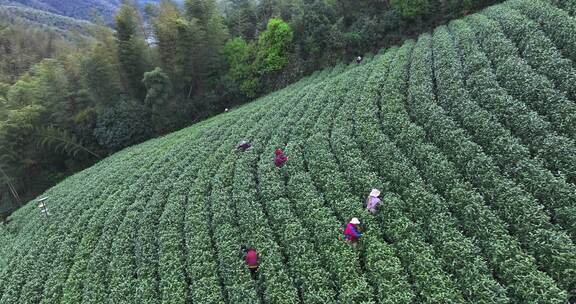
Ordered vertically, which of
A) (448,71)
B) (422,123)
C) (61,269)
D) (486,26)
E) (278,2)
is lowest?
(61,269)

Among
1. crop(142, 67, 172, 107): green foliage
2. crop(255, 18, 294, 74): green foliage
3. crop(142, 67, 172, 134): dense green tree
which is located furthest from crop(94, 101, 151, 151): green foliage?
crop(255, 18, 294, 74): green foliage

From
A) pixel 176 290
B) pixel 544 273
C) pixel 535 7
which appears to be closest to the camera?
pixel 544 273

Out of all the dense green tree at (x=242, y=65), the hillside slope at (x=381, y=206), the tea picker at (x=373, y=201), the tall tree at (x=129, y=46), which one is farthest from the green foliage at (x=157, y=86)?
the tea picker at (x=373, y=201)

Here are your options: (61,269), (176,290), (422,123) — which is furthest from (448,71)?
(61,269)

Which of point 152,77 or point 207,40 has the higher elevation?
point 207,40

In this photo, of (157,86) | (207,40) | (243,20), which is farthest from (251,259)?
(243,20)

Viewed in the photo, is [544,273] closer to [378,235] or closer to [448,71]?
[378,235]

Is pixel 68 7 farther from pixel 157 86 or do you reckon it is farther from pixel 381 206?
pixel 381 206

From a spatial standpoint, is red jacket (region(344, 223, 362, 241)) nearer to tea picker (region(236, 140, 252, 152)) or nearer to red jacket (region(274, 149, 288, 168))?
red jacket (region(274, 149, 288, 168))
